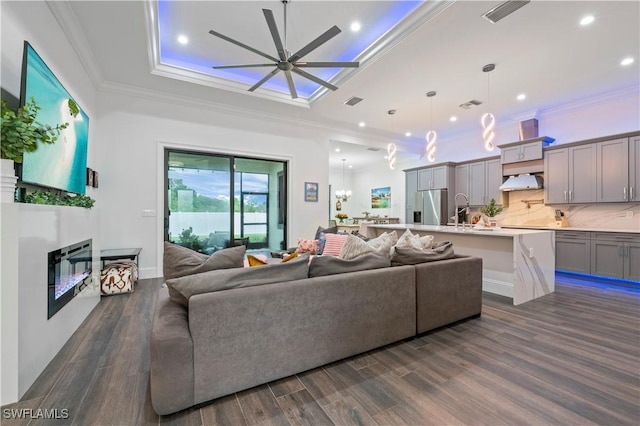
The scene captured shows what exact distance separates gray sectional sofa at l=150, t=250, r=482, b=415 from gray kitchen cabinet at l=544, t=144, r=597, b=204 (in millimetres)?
4417

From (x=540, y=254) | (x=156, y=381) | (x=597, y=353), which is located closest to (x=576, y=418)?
(x=597, y=353)

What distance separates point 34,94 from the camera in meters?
2.19

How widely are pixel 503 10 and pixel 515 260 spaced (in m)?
2.81

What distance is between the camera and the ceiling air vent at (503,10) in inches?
105

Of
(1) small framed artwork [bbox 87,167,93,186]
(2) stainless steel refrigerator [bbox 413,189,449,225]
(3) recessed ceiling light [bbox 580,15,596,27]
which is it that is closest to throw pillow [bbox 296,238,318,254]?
(1) small framed artwork [bbox 87,167,93,186]

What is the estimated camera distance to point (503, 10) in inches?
109

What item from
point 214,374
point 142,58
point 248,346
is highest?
point 142,58

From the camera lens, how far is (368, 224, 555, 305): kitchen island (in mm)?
3398

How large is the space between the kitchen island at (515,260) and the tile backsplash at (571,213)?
2.08 metres

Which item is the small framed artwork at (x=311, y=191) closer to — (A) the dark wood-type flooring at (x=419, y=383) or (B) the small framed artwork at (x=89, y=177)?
(B) the small framed artwork at (x=89, y=177)

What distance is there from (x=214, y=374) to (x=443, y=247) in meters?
2.40

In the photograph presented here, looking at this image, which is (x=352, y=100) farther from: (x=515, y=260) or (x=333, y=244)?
(x=515, y=260)

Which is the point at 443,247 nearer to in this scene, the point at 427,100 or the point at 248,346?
the point at 248,346
